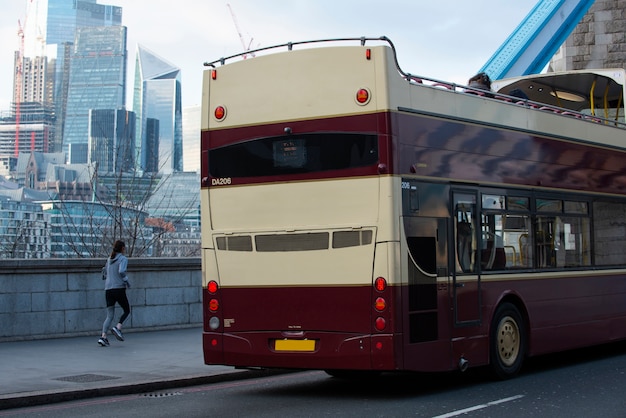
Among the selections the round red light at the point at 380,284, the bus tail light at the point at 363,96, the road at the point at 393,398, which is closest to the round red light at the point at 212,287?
the road at the point at 393,398

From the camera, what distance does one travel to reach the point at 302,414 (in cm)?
877

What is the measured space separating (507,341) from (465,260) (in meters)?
1.33

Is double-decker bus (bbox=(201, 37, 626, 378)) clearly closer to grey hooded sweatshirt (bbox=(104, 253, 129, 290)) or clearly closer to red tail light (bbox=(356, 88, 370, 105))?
red tail light (bbox=(356, 88, 370, 105))

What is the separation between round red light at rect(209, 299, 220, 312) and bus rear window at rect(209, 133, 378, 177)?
4.49 feet

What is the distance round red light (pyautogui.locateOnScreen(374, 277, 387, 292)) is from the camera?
927 centimetres

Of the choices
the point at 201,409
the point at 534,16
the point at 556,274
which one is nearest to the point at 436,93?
the point at 556,274

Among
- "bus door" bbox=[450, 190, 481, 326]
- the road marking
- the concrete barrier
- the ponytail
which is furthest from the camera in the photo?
the concrete barrier

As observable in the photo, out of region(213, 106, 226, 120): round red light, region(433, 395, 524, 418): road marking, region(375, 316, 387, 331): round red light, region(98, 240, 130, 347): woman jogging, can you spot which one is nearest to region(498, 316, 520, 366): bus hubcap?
region(433, 395, 524, 418): road marking

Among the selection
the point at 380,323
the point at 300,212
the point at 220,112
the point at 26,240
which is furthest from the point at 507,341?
the point at 26,240

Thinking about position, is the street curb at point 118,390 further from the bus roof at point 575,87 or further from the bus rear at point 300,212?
the bus roof at point 575,87

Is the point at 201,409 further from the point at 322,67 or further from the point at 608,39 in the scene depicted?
the point at 608,39

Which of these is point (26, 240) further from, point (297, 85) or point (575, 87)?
point (297, 85)

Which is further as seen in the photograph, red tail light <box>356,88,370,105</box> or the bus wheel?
the bus wheel

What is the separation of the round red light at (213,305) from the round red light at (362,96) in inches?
105
